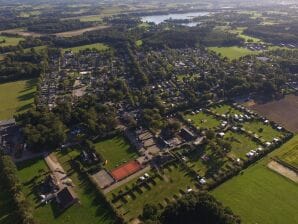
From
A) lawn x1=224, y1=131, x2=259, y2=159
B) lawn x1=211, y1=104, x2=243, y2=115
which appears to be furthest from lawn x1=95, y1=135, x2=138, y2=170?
lawn x1=211, y1=104, x2=243, y2=115

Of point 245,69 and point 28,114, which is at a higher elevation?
point 28,114

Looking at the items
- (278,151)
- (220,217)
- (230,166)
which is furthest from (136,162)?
(278,151)

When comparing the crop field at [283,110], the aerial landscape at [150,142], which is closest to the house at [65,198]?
the aerial landscape at [150,142]

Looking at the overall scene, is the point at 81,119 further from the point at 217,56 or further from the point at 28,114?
the point at 217,56

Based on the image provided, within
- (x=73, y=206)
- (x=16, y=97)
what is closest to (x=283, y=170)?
(x=73, y=206)

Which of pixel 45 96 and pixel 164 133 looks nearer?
pixel 164 133

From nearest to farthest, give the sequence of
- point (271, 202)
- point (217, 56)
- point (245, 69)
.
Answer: point (271, 202)
point (245, 69)
point (217, 56)
